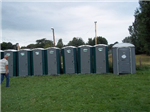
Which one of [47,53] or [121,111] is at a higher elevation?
[47,53]

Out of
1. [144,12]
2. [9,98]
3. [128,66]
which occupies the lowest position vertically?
[9,98]

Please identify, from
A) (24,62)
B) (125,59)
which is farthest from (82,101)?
(24,62)

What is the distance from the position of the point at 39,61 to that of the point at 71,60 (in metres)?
2.21

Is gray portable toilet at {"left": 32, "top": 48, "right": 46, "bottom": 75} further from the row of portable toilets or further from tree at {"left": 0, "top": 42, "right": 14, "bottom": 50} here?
tree at {"left": 0, "top": 42, "right": 14, "bottom": 50}

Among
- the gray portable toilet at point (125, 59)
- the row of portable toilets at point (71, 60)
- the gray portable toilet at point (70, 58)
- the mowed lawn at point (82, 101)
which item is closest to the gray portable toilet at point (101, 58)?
the row of portable toilets at point (71, 60)

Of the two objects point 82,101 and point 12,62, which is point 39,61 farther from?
point 82,101

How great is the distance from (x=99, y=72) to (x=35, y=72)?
435 centimetres

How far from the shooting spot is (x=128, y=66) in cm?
1008

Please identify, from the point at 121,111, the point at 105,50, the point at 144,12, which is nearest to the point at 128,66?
the point at 105,50

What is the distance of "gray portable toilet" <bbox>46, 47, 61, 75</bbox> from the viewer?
11312 millimetres

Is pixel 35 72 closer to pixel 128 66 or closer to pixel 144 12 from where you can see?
pixel 128 66

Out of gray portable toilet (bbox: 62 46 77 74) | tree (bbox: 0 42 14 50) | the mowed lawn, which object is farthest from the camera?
tree (bbox: 0 42 14 50)

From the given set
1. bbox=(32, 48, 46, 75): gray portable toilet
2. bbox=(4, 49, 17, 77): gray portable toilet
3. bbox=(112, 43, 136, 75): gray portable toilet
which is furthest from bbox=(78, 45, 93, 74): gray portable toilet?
bbox=(4, 49, 17, 77): gray portable toilet

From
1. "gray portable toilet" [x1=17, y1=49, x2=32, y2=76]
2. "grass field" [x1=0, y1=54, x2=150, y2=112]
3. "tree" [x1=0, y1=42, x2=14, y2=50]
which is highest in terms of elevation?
"tree" [x1=0, y1=42, x2=14, y2=50]
